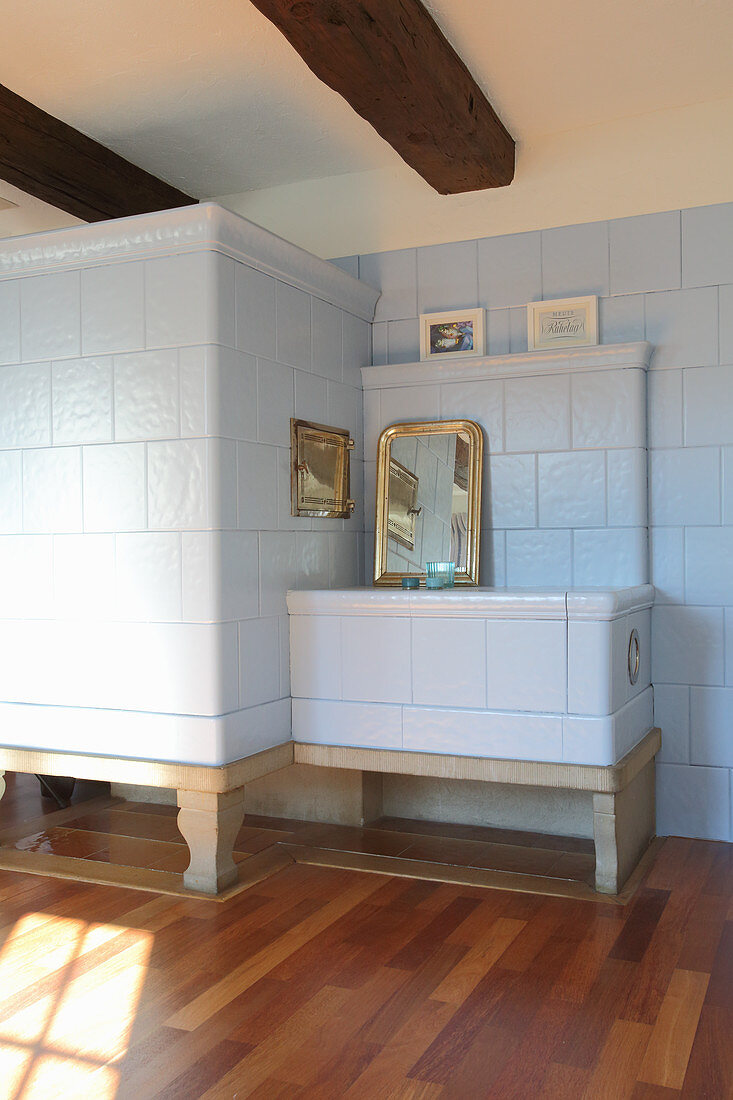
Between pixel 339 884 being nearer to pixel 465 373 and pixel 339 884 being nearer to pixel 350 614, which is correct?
pixel 350 614

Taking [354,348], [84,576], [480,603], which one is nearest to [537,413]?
[354,348]

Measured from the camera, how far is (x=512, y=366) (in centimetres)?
343

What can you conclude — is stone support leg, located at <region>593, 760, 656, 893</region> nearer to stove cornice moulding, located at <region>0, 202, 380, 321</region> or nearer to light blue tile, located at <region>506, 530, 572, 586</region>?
light blue tile, located at <region>506, 530, 572, 586</region>

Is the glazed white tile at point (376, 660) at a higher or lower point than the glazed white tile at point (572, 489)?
lower

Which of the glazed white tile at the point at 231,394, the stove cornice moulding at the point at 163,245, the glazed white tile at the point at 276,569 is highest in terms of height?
the stove cornice moulding at the point at 163,245

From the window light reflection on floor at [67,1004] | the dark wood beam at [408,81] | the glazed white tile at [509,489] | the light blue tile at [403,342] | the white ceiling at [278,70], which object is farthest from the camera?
the light blue tile at [403,342]

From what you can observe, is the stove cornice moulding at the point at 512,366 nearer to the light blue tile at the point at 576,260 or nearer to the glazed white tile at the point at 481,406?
the glazed white tile at the point at 481,406

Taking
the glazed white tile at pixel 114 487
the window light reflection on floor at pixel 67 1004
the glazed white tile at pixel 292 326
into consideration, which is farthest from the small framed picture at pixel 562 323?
the window light reflection on floor at pixel 67 1004

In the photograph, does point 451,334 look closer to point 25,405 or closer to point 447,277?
point 447,277

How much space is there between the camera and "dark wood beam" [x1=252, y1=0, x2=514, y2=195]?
2416mm

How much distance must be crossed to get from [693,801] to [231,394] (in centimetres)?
207

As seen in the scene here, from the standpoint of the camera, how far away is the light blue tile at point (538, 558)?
339 cm

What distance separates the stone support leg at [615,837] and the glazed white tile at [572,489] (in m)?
0.91

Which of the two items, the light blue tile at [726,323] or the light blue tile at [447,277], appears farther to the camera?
the light blue tile at [447,277]
